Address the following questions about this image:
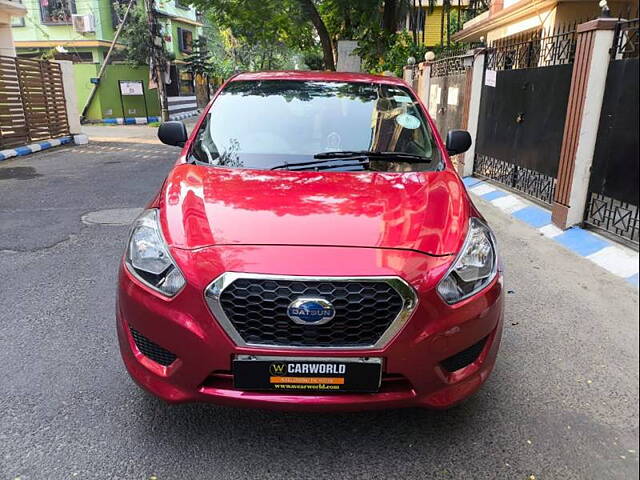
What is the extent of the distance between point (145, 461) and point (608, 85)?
5309 millimetres

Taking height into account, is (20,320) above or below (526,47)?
below

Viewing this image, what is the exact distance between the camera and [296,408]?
84.2 inches

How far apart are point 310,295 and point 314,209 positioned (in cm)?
54

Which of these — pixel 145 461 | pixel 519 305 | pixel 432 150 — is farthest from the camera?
pixel 519 305

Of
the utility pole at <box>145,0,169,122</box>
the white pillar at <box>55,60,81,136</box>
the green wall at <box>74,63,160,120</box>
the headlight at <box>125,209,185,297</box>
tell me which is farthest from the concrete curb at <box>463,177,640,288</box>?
the green wall at <box>74,63,160,120</box>

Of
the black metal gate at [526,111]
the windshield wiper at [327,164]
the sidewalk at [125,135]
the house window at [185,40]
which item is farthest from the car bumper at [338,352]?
the house window at [185,40]

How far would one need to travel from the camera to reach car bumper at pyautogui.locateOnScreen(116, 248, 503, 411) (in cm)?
207

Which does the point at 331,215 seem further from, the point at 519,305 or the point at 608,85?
the point at 608,85

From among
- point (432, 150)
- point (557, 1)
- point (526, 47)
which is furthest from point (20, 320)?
point (557, 1)

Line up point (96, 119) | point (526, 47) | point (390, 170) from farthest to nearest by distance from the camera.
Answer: point (96, 119)
point (526, 47)
point (390, 170)

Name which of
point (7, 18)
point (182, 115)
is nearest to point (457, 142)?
point (7, 18)

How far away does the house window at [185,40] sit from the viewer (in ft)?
119

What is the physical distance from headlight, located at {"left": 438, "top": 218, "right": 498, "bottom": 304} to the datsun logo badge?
0.47m

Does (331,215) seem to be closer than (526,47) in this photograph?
Yes
